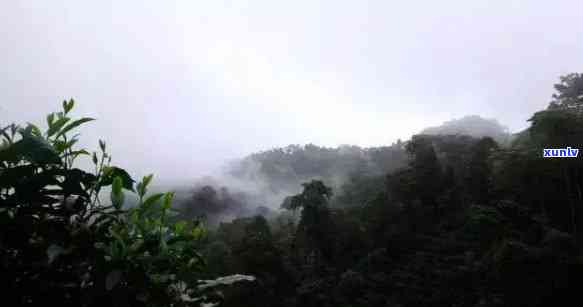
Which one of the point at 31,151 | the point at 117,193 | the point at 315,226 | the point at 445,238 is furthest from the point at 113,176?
the point at 445,238

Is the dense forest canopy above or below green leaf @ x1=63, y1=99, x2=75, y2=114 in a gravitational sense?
below

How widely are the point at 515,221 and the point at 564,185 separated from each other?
1.49m

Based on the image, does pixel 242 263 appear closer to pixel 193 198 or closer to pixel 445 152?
pixel 193 198

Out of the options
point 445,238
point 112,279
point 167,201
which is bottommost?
point 445,238

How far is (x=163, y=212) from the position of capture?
2.97 ft

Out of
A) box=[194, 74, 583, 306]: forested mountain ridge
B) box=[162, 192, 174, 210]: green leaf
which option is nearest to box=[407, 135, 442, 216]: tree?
box=[194, 74, 583, 306]: forested mountain ridge

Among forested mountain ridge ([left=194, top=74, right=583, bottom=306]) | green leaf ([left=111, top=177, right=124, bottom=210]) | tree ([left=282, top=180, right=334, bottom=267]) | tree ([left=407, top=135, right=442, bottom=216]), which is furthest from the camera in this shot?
tree ([left=407, top=135, right=442, bottom=216])

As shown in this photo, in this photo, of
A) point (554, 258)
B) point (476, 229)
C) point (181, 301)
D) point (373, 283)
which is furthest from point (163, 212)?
point (476, 229)

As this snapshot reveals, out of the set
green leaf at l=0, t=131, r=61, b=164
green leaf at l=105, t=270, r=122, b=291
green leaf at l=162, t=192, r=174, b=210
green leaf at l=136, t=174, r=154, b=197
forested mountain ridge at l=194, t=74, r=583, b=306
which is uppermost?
green leaf at l=0, t=131, r=61, b=164

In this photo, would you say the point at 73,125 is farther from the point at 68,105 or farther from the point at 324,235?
the point at 324,235

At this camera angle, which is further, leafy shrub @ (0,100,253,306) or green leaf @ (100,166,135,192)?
green leaf @ (100,166,135,192)

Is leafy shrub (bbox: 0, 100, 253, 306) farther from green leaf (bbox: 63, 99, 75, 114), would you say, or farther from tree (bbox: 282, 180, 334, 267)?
tree (bbox: 282, 180, 334, 267)

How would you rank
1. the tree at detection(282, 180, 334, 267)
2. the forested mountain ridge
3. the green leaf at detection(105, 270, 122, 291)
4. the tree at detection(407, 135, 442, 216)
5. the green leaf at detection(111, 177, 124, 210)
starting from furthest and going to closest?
1. the tree at detection(407, 135, 442, 216)
2. the tree at detection(282, 180, 334, 267)
3. the forested mountain ridge
4. the green leaf at detection(111, 177, 124, 210)
5. the green leaf at detection(105, 270, 122, 291)

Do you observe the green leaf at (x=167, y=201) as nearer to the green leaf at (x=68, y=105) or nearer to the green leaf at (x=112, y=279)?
the green leaf at (x=112, y=279)
